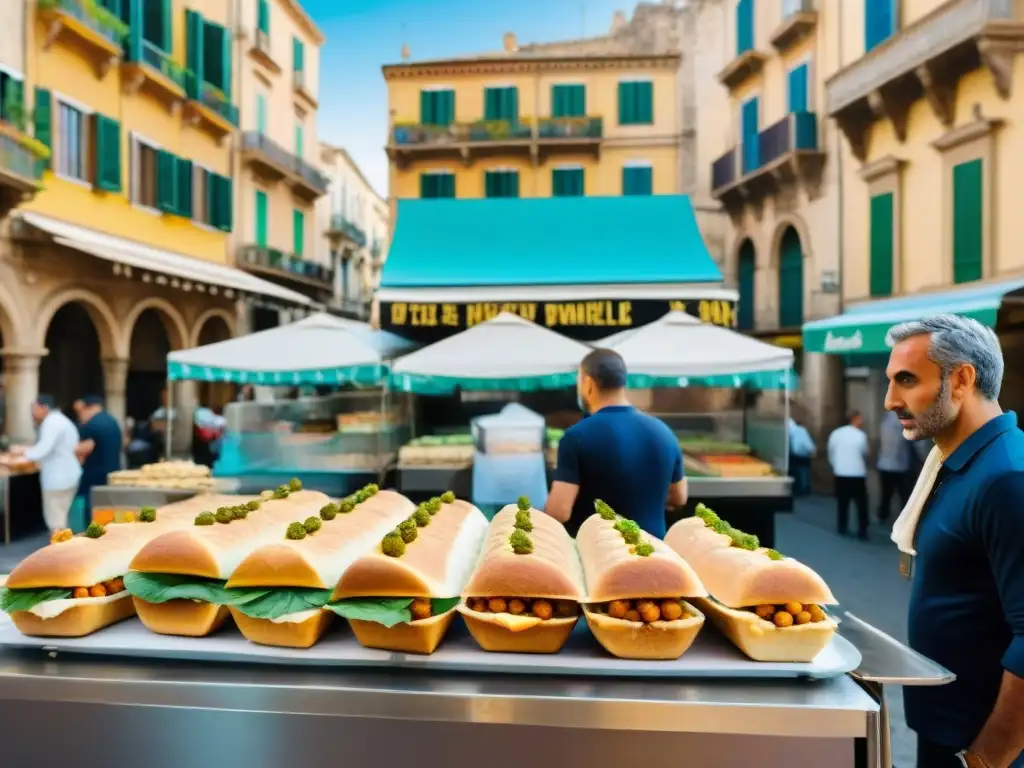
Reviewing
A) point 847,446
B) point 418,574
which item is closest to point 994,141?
point 847,446

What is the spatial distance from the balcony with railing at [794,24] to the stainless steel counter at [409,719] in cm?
1829

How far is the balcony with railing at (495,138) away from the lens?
26.0 meters

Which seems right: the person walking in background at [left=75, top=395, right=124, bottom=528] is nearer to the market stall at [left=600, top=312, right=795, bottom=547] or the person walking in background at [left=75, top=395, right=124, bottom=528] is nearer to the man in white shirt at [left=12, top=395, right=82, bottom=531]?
the man in white shirt at [left=12, top=395, right=82, bottom=531]

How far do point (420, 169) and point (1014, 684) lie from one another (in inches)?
1075

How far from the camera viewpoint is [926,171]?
13.5 metres

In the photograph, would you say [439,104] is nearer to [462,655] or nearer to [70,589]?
[70,589]

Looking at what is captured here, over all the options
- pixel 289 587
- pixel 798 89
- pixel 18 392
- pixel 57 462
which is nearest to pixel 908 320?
pixel 798 89

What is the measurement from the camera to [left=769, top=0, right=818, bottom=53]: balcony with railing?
55.5ft

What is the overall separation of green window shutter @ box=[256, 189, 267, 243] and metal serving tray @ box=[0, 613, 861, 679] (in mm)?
21807

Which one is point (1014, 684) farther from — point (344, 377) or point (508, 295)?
point (508, 295)

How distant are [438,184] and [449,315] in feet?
50.4

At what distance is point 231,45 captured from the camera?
21266 mm

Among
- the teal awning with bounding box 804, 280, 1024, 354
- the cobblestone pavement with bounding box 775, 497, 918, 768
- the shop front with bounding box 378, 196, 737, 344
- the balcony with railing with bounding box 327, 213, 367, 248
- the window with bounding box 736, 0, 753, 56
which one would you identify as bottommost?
the cobblestone pavement with bounding box 775, 497, 918, 768

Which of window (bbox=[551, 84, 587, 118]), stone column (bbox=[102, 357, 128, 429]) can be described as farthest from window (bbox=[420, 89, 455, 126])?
stone column (bbox=[102, 357, 128, 429])
